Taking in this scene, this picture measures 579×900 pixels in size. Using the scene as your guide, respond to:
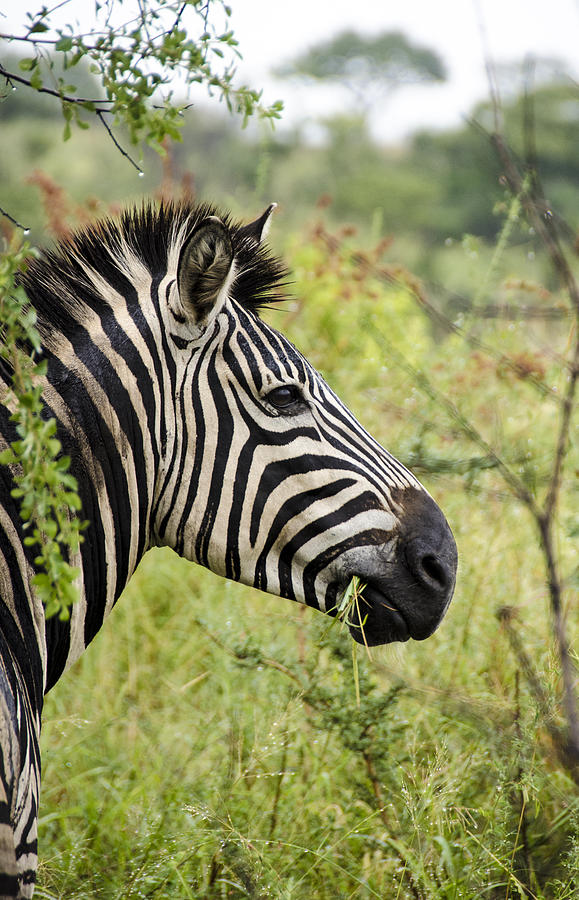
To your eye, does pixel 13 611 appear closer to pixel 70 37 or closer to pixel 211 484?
pixel 211 484

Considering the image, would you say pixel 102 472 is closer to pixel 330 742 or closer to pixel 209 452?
pixel 209 452

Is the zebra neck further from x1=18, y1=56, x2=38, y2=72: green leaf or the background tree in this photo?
the background tree

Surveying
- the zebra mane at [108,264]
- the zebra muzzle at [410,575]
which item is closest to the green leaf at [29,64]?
the zebra mane at [108,264]

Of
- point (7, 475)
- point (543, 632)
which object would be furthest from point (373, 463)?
point (543, 632)

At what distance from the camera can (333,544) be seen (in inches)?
93.3

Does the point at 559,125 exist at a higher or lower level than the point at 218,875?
higher

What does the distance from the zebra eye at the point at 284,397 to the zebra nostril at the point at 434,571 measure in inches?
24.0

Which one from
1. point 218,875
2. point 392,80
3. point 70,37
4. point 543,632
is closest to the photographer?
point 70,37

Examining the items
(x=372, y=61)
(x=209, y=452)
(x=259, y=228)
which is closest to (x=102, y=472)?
(x=209, y=452)

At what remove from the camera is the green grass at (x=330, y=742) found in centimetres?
275

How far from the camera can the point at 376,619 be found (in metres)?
2.43

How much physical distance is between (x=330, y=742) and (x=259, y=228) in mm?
2323

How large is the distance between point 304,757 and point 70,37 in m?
2.98

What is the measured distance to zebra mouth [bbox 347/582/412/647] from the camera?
93.9 inches
